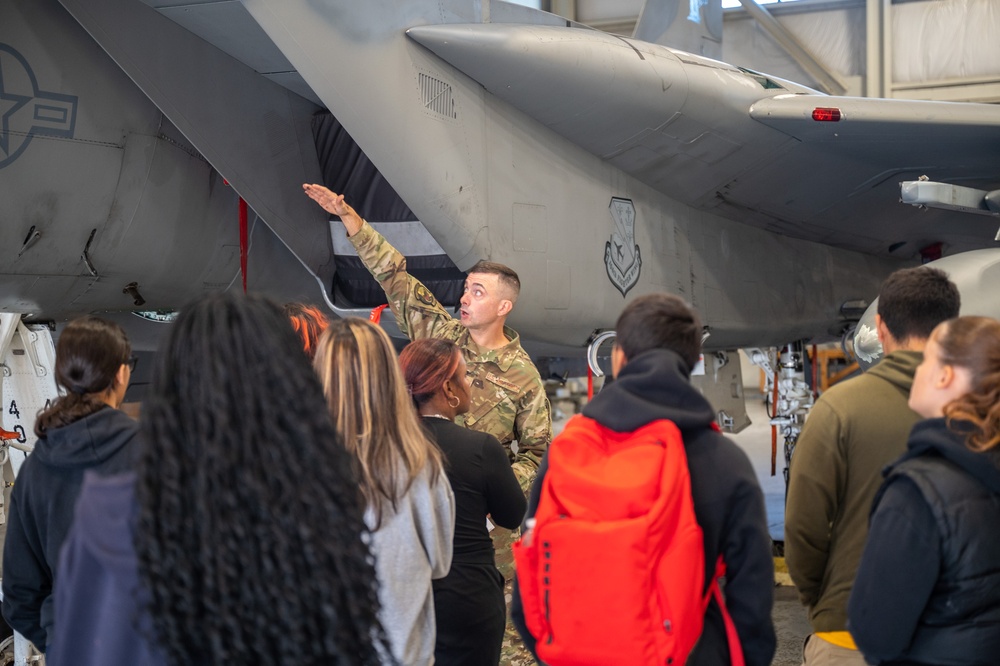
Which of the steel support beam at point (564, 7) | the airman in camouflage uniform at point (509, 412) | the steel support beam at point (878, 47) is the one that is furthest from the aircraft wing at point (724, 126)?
the steel support beam at point (564, 7)

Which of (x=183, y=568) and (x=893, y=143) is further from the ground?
(x=893, y=143)

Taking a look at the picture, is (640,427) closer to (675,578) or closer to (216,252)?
(675,578)

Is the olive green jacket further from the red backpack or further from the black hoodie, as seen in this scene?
the black hoodie

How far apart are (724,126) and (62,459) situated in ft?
15.0

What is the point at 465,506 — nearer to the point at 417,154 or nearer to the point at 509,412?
the point at 509,412

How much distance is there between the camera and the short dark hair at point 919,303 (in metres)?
2.44

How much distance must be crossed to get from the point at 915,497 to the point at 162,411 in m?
1.45

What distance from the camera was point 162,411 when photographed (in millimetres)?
1557

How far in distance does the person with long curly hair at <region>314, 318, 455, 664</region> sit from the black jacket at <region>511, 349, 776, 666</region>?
43cm

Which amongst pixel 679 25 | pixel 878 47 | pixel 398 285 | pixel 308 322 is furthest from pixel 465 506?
pixel 878 47

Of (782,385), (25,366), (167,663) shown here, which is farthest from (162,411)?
(782,385)

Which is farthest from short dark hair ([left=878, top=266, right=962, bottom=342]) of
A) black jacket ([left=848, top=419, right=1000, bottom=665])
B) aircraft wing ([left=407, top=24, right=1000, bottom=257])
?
aircraft wing ([left=407, top=24, right=1000, bottom=257])

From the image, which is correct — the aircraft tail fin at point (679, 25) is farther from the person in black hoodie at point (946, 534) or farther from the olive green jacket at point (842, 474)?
the person in black hoodie at point (946, 534)

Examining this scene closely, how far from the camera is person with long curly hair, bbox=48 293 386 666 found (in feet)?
5.03
